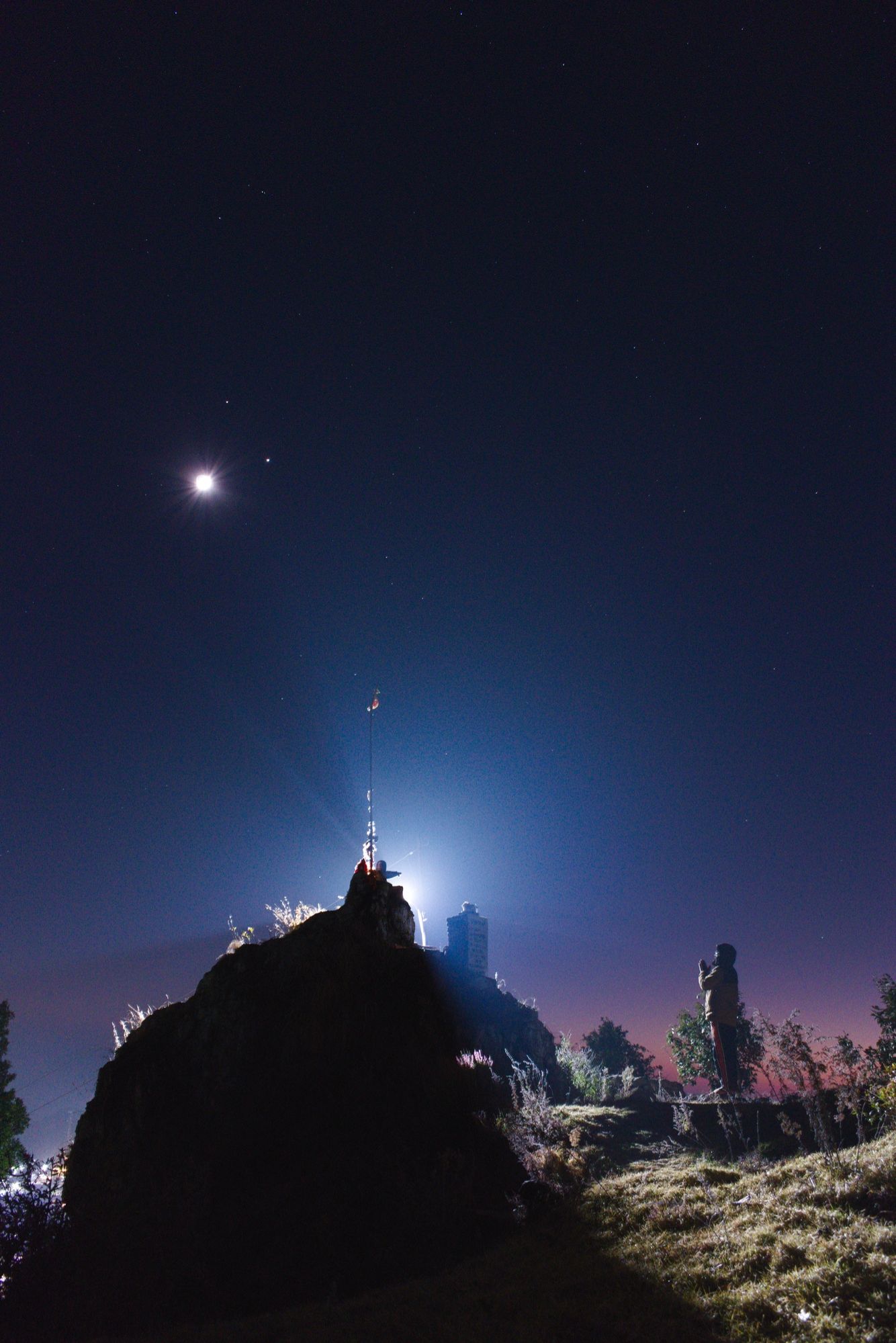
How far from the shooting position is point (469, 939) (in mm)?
24266

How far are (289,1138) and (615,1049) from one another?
3648 centimetres

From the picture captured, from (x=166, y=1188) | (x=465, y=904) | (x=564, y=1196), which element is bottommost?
(x=564, y=1196)

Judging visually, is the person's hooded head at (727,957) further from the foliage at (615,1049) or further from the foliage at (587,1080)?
the foliage at (615,1049)

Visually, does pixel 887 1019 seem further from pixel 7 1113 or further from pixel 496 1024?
pixel 7 1113

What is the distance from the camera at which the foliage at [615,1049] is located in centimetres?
4019

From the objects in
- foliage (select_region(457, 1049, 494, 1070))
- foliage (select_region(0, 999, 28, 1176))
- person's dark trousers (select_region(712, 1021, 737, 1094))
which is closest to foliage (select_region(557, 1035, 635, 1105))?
person's dark trousers (select_region(712, 1021, 737, 1094))

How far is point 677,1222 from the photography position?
8.18 meters

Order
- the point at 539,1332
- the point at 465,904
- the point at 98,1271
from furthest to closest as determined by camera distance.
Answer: the point at 465,904 → the point at 98,1271 → the point at 539,1332

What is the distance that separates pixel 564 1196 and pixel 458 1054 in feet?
19.6

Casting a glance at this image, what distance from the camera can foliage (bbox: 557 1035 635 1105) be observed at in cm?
2058

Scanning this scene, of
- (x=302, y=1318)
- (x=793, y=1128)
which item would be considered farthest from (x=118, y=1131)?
(x=793, y=1128)

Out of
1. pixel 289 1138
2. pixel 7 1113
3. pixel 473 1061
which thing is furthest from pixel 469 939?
pixel 7 1113

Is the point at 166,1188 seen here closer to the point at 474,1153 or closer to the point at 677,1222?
the point at 474,1153

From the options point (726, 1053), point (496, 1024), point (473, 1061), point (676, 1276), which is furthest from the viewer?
point (496, 1024)
